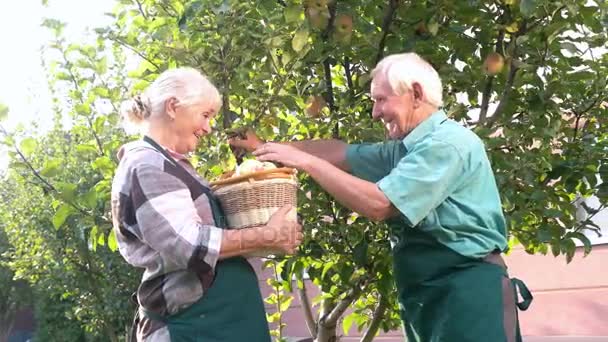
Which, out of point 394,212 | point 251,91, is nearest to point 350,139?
point 251,91

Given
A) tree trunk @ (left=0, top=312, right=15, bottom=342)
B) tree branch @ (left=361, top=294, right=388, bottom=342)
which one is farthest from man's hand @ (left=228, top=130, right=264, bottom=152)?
tree trunk @ (left=0, top=312, right=15, bottom=342)

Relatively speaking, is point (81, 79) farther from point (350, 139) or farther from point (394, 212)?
point (394, 212)

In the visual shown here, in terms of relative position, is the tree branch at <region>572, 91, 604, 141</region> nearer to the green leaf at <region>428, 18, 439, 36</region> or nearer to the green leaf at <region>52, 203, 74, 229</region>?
the green leaf at <region>428, 18, 439, 36</region>

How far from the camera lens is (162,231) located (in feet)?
6.59

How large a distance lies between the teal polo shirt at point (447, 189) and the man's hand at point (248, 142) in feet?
2.04

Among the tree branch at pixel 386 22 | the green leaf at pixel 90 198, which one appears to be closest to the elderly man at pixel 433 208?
the tree branch at pixel 386 22

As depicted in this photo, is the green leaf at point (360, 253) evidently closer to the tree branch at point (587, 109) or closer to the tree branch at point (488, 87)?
the tree branch at point (488, 87)

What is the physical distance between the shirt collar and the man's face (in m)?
0.05

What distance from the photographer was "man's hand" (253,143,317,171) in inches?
88.5

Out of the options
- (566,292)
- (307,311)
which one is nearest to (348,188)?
(307,311)

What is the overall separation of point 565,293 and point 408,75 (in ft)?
17.9

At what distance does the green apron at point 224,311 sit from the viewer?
210cm

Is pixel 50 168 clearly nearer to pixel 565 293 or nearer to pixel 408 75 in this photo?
pixel 408 75

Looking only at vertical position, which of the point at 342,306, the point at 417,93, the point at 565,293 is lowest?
the point at 565,293
